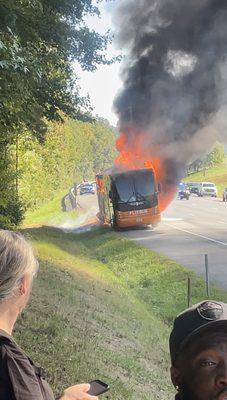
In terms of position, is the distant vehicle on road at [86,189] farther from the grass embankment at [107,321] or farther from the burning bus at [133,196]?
the grass embankment at [107,321]

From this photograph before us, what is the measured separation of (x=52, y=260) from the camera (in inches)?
507

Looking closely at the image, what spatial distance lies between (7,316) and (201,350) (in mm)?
803

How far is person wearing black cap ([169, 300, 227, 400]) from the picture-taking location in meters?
1.62

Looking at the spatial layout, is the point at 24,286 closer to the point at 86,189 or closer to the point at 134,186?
the point at 134,186

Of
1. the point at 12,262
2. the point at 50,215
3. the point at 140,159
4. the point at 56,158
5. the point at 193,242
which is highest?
the point at 56,158

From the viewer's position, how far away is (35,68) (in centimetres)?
714

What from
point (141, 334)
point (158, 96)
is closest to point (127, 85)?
point (158, 96)

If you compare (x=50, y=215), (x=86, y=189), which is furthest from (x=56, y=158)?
(x=86, y=189)

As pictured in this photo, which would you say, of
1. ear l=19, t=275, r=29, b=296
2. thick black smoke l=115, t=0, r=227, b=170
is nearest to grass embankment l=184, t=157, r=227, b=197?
thick black smoke l=115, t=0, r=227, b=170

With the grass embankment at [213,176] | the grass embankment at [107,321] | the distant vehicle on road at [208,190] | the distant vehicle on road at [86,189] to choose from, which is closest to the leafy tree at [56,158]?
the distant vehicle on road at [86,189]

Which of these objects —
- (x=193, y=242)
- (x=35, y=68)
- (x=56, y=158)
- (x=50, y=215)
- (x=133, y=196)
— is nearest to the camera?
(x=35, y=68)

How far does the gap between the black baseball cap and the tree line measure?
182 inches

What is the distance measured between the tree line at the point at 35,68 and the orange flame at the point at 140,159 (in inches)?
177

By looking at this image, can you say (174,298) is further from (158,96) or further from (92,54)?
(158,96)
